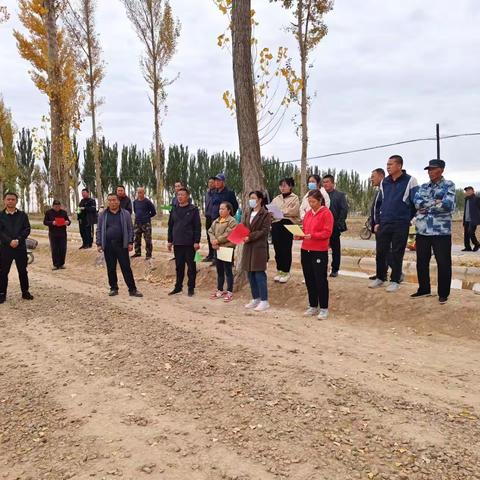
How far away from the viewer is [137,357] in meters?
4.13

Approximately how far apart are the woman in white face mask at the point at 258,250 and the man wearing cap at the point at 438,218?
202 centimetres

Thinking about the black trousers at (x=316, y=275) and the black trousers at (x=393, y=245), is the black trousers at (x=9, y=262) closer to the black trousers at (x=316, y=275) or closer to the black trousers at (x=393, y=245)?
the black trousers at (x=316, y=275)

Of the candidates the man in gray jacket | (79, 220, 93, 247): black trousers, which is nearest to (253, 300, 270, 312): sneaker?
the man in gray jacket

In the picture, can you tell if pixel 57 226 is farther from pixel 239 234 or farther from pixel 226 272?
pixel 239 234

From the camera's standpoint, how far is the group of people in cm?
550

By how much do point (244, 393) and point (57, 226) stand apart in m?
8.21

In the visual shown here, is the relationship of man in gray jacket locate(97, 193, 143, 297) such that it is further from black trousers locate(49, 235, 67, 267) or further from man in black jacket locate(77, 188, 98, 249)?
man in black jacket locate(77, 188, 98, 249)

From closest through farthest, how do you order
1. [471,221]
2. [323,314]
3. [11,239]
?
[323,314]
[11,239]
[471,221]

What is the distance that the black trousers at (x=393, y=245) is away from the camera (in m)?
5.93

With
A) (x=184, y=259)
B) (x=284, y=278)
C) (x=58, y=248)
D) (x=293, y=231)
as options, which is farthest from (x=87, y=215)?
(x=293, y=231)

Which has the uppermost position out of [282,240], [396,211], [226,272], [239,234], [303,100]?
[303,100]

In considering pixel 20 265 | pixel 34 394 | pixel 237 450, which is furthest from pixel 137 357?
pixel 20 265

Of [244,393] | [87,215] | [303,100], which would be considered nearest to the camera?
[244,393]

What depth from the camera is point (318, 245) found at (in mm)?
5586
